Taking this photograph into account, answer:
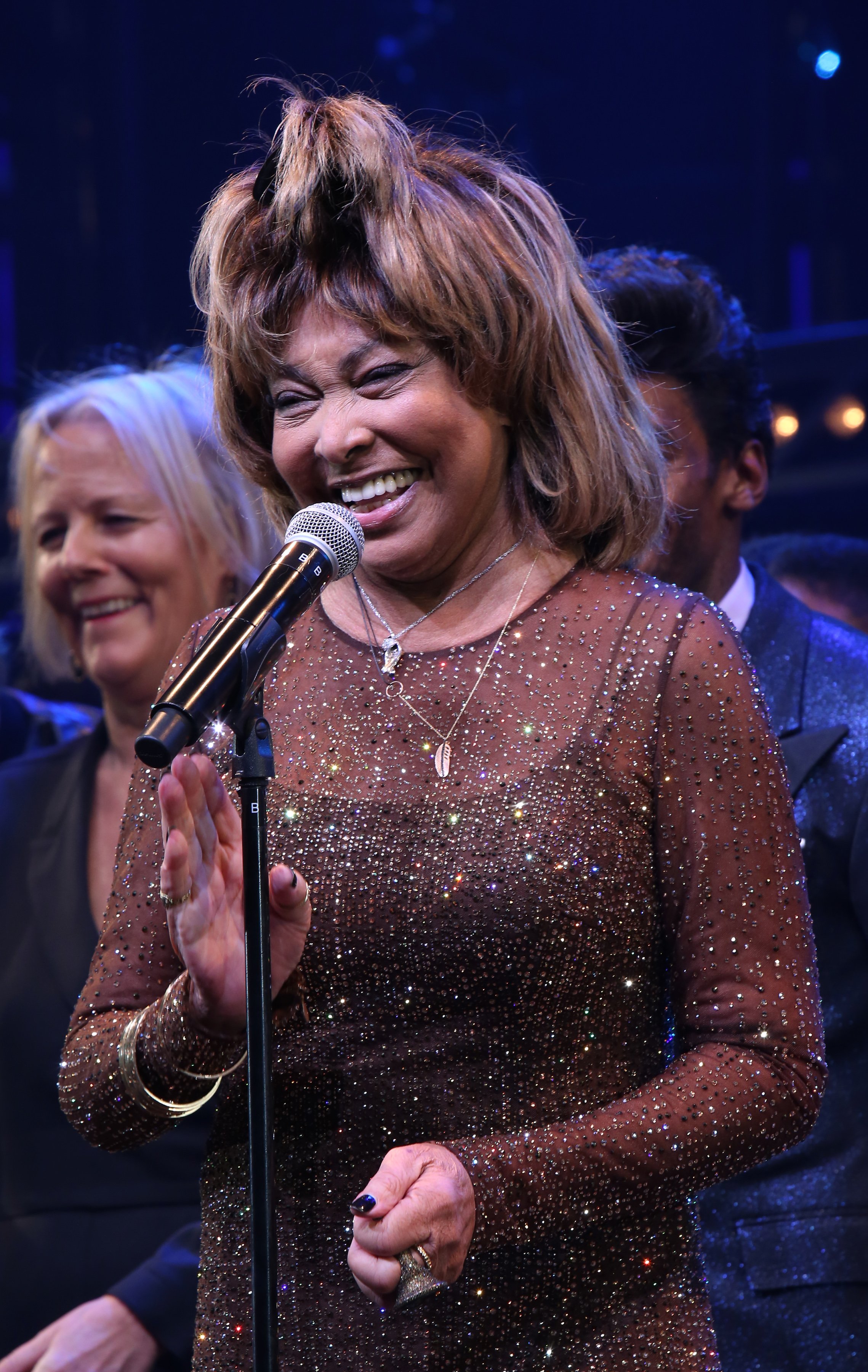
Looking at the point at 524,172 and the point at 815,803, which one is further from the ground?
the point at 524,172

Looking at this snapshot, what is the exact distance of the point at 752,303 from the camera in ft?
12.3

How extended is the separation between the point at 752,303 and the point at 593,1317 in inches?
114

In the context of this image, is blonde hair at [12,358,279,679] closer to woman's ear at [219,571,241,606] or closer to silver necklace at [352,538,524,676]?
woman's ear at [219,571,241,606]

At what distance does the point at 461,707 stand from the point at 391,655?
10cm

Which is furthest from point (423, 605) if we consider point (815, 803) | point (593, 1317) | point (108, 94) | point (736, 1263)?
point (108, 94)

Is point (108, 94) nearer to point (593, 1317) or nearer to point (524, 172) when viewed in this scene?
point (524, 172)

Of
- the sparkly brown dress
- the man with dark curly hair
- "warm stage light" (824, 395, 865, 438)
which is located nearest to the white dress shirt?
the man with dark curly hair

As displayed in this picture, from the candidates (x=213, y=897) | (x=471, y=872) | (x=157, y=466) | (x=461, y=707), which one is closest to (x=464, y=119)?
(x=157, y=466)

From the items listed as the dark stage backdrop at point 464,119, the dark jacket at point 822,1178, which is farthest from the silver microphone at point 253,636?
the dark stage backdrop at point 464,119

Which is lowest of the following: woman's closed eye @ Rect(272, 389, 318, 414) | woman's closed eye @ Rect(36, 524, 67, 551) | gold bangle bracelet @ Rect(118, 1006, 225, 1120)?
gold bangle bracelet @ Rect(118, 1006, 225, 1120)

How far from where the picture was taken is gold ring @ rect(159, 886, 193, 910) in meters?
1.20

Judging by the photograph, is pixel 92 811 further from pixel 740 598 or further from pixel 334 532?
pixel 334 532

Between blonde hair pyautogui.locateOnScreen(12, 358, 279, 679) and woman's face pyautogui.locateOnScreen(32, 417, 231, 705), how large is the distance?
0.03m

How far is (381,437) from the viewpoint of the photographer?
1.38 meters
